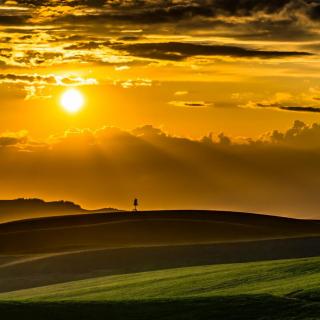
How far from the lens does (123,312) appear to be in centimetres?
3472

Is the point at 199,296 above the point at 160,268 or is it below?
below

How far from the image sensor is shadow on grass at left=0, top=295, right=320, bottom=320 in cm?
3403

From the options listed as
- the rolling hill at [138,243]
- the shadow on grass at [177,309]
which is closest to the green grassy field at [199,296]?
the shadow on grass at [177,309]

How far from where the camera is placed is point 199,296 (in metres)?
38.0

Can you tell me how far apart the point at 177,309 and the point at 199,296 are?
2.99m

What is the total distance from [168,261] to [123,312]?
116ft

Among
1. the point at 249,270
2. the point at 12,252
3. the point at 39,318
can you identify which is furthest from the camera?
the point at 12,252

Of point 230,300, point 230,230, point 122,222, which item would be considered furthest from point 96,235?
point 230,300

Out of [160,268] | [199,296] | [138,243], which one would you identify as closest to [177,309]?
[199,296]

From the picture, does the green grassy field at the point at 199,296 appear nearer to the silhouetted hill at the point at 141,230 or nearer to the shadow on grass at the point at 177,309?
the shadow on grass at the point at 177,309

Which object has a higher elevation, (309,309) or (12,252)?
(12,252)

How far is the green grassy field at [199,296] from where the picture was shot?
3434 cm

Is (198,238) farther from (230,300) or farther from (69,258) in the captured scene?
(230,300)

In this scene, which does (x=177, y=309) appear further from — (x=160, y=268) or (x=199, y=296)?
(x=160, y=268)
